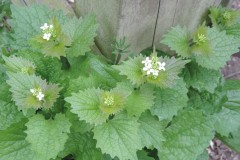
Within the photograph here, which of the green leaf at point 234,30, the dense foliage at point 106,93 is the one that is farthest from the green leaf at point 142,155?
the green leaf at point 234,30

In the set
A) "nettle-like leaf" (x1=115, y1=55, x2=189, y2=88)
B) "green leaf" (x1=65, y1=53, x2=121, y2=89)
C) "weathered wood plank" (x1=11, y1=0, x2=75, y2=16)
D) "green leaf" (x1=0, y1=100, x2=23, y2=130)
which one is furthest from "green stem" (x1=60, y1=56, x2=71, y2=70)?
"nettle-like leaf" (x1=115, y1=55, x2=189, y2=88)

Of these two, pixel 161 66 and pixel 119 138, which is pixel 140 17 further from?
pixel 119 138

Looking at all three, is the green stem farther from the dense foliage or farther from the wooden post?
the wooden post

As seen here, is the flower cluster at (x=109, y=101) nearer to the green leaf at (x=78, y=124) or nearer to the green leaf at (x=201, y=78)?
the green leaf at (x=78, y=124)

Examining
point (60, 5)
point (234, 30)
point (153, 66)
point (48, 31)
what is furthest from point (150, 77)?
point (60, 5)

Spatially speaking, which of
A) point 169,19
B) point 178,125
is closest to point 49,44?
point 169,19
